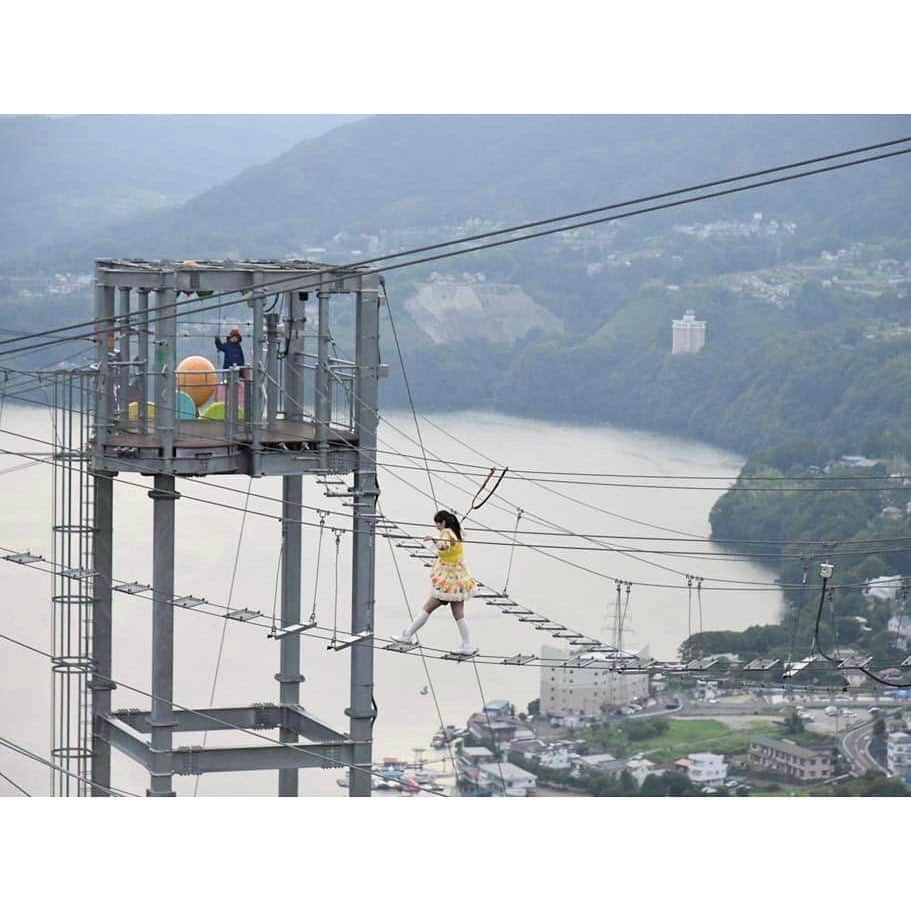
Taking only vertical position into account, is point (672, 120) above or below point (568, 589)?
above

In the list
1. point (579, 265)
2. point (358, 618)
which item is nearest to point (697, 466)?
point (579, 265)

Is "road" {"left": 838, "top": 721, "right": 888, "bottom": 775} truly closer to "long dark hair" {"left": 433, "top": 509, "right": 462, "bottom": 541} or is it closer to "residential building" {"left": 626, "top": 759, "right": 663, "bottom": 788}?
"residential building" {"left": 626, "top": 759, "right": 663, "bottom": 788}

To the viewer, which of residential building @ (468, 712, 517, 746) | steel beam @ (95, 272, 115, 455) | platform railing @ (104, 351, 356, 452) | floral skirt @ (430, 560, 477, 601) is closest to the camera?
floral skirt @ (430, 560, 477, 601)

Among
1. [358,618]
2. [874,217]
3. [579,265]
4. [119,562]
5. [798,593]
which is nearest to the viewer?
[358,618]

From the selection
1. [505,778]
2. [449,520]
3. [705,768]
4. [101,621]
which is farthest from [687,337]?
[449,520]

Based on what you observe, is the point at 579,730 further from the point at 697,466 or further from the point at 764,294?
the point at 764,294

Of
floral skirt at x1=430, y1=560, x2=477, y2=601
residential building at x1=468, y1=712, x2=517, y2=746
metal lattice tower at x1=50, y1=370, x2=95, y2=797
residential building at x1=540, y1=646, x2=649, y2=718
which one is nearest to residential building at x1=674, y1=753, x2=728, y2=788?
residential building at x1=540, y1=646, x2=649, y2=718

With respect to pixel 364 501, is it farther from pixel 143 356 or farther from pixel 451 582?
pixel 143 356
